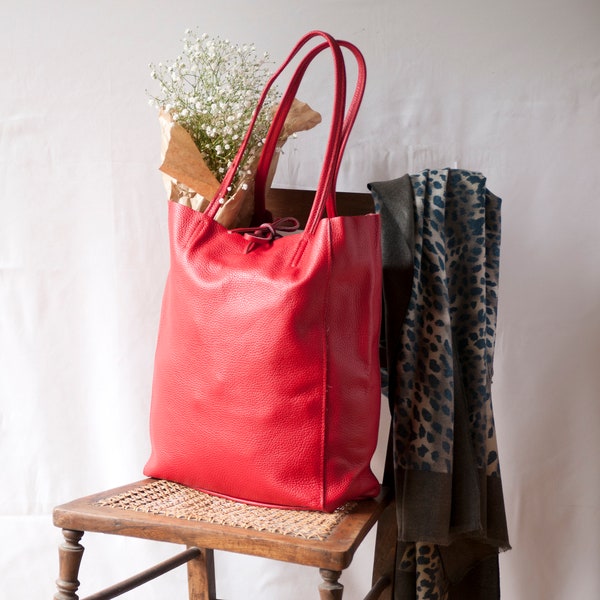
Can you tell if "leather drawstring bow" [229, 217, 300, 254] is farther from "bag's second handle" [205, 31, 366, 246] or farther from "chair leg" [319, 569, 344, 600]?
"chair leg" [319, 569, 344, 600]

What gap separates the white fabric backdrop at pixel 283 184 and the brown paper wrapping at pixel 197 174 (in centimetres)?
17

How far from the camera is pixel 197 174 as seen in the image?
938 mm

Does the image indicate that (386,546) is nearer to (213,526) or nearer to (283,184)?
(213,526)

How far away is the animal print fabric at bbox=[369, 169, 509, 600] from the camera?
0.90m

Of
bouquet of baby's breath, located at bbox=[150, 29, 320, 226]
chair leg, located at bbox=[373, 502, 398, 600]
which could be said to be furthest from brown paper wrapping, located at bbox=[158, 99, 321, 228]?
chair leg, located at bbox=[373, 502, 398, 600]

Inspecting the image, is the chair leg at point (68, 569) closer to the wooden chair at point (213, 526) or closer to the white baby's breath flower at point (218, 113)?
the wooden chair at point (213, 526)

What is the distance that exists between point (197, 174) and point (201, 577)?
63 cm

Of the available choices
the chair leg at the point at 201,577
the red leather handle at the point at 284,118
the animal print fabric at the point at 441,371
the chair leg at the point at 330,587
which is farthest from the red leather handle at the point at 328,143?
the chair leg at the point at 201,577

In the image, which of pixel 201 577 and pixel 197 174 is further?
pixel 201 577

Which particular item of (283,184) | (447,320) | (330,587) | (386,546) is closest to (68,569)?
(330,587)

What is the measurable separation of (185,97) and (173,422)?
46 cm

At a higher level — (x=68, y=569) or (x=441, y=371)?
(x=441, y=371)

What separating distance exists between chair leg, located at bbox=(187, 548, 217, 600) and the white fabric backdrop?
0.15 m

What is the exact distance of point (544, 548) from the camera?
1165 mm
